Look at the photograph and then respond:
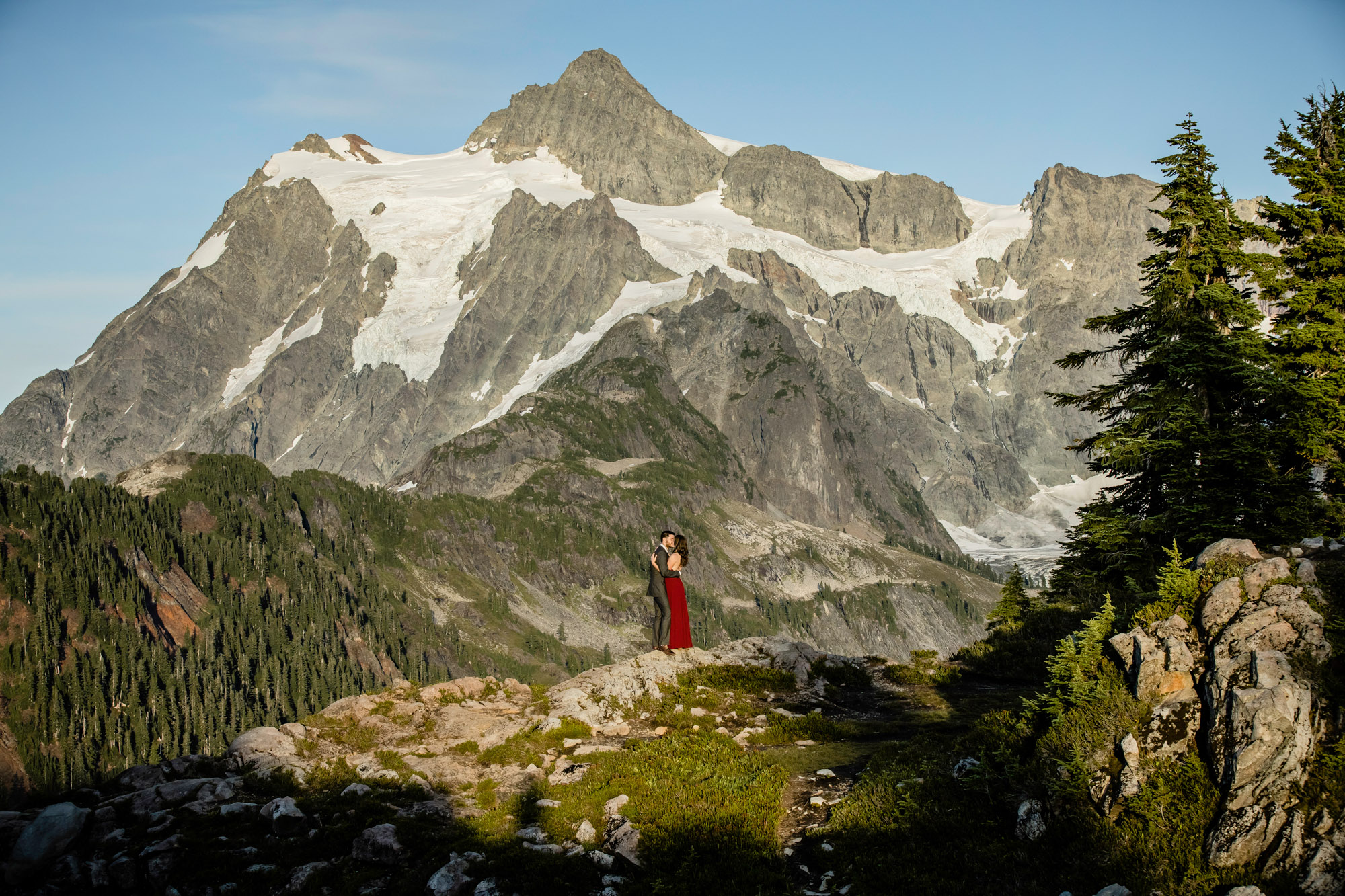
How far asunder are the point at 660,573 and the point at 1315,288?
2234cm

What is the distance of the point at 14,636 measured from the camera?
172 meters

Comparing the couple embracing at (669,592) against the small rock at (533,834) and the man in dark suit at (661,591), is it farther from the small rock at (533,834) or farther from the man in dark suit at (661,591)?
the small rock at (533,834)

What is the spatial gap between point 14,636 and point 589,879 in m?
202

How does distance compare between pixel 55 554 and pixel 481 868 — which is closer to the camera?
pixel 481 868

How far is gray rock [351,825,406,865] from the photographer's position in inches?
613

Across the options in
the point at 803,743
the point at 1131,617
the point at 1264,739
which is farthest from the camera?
the point at 803,743

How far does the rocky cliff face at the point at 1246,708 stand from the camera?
11.9 meters

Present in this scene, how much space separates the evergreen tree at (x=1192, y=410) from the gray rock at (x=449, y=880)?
2009 centimetres

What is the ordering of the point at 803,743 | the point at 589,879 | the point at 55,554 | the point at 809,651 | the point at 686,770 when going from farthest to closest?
the point at 55,554 → the point at 809,651 → the point at 803,743 → the point at 686,770 → the point at 589,879

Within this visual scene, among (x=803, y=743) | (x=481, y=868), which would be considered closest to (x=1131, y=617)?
(x=803, y=743)

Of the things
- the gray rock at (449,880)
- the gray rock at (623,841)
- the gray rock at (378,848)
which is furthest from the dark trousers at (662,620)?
the gray rock at (449,880)

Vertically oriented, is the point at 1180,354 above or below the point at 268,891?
above

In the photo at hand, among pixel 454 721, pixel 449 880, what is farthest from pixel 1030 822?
pixel 454 721

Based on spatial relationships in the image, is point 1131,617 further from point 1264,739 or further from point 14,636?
point 14,636
